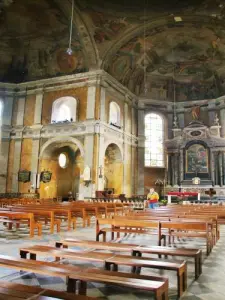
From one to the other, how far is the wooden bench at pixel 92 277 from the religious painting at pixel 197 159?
69.3 ft

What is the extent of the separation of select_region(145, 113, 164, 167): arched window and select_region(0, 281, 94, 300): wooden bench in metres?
22.3

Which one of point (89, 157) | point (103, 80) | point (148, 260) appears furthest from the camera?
point (103, 80)

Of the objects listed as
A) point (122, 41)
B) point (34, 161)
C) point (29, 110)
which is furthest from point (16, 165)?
point (122, 41)

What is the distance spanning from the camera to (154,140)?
24.7m

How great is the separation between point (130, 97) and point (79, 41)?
20.2 ft

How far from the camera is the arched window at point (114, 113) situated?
69.7 feet

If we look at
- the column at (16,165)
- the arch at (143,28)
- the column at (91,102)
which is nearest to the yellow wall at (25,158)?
the column at (16,165)

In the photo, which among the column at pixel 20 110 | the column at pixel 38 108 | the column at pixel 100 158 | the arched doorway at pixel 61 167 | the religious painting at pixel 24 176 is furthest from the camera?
the column at pixel 20 110

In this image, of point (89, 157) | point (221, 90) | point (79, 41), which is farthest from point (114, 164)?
point (221, 90)

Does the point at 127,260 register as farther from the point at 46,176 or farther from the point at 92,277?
the point at 46,176

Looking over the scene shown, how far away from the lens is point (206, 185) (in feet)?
70.4

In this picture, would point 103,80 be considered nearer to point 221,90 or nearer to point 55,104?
point 55,104

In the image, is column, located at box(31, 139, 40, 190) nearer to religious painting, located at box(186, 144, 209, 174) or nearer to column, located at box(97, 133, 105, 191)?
column, located at box(97, 133, 105, 191)

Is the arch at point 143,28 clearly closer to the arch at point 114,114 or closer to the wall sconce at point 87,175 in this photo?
the arch at point 114,114
